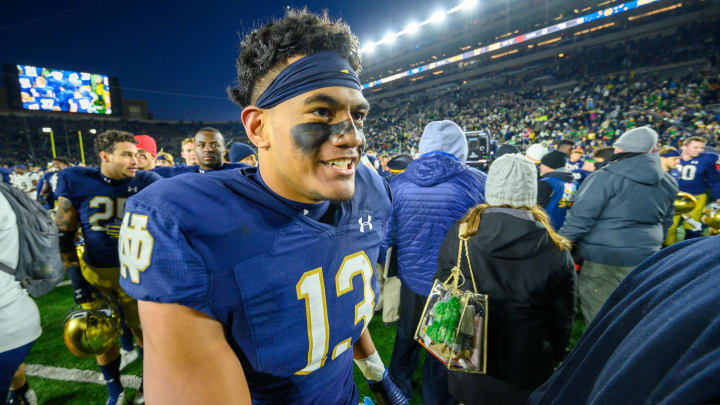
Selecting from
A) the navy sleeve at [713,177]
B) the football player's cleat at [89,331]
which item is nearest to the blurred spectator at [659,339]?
the football player's cleat at [89,331]

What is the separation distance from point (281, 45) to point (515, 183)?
1527 mm

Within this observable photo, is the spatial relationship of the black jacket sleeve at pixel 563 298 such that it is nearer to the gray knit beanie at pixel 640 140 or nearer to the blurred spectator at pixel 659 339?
the blurred spectator at pixel 659 339

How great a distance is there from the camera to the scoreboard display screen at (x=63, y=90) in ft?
78.2

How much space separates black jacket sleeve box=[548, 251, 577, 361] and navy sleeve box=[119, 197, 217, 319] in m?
1.82

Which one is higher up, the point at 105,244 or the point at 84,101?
the point at 84,101

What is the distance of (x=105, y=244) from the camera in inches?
120

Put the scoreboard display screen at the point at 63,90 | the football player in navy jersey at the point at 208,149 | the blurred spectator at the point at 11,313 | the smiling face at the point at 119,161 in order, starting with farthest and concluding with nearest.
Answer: the scoreboard display screen at the point at 63,90, the football player in navy jersey at the point at 208,149, the smiling face at the point at 119,161, the blurred spectator at the point at 11,313

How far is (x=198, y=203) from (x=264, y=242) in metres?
0.23

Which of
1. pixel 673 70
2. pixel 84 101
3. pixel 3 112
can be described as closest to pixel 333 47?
pixel 673 70

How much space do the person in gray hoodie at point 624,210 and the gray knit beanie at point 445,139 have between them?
4.42 feet

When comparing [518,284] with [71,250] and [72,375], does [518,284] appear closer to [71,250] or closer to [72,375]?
[71,250]

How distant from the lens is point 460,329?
173 cm

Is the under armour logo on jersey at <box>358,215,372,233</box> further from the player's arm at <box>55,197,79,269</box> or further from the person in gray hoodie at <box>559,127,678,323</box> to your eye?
the player's arm at <box>55,197,79,269</box>

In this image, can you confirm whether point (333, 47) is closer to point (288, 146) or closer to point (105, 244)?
point (288, 146)
